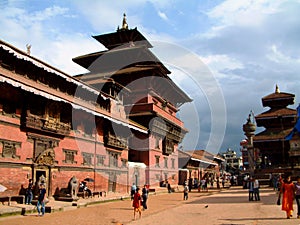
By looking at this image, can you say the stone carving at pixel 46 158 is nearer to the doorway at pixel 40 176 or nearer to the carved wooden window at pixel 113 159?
the doorway at pixel 40 176

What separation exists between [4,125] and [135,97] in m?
20.3

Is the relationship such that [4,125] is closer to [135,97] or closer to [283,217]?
[283,217]

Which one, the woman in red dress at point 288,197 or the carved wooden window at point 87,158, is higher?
the carved wooden window at point 87,158

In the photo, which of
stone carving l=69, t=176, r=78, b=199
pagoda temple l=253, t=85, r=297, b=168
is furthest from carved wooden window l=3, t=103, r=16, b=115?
pagoda temple l=253, t=85, r=297, b=168

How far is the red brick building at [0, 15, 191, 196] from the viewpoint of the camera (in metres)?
16.0

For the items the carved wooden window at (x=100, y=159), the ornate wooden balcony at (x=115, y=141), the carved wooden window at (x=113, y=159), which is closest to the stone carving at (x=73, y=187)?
the carved wooden window at (x=100, y=159)

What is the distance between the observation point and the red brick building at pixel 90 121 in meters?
16.0

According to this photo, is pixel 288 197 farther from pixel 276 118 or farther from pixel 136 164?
pixel 276 118

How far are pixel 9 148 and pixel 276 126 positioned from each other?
35.4 metres

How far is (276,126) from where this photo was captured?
136ft

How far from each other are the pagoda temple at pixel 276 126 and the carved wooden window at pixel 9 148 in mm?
30228

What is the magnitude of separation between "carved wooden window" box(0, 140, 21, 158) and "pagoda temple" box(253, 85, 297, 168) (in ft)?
99.2

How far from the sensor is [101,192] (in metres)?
23.4

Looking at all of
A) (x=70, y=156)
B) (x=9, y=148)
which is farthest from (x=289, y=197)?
(x=70, y=156)
